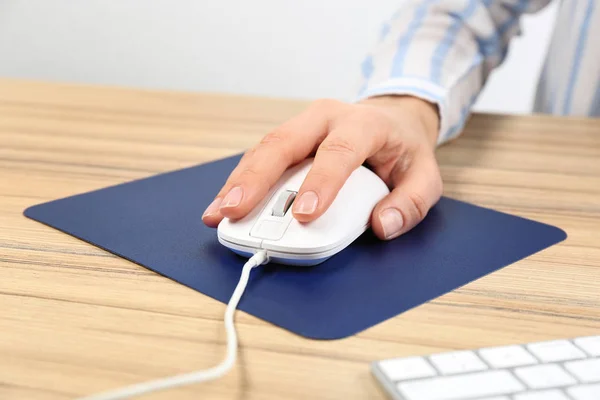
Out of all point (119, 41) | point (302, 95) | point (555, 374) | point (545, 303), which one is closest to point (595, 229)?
point (545, 303)

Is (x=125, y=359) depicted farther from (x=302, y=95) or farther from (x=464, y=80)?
(x=302, y=95)

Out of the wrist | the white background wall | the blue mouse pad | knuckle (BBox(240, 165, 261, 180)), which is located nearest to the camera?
the blue mouse pad

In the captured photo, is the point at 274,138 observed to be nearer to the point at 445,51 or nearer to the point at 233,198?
the point at 233,198

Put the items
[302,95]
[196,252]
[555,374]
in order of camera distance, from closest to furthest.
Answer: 1. [555,374]
2. [196,252]
3. [302,95]

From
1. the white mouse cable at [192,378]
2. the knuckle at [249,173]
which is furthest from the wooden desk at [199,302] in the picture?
the knuckle at [249,173]

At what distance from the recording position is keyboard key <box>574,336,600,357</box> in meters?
0.34

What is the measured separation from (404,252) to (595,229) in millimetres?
180

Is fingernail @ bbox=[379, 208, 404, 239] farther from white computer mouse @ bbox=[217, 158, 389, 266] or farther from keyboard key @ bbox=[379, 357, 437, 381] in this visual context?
keyboard key @ bbox=[379, 357, 437, 381]

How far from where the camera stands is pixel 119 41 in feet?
8.07

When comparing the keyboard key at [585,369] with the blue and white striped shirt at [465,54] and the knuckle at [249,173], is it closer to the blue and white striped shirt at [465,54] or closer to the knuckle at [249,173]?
the knuckle at [249,173]

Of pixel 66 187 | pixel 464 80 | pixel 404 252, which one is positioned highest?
pixel 464 80

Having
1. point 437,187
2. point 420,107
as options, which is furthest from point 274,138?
point 420,107

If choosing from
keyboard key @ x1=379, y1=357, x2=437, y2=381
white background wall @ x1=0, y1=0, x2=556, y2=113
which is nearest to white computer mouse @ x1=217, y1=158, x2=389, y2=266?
keyboard key @ x1=379, y1=357, x2=437, y2=381

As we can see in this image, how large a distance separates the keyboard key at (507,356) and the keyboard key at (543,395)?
0.09 feet
